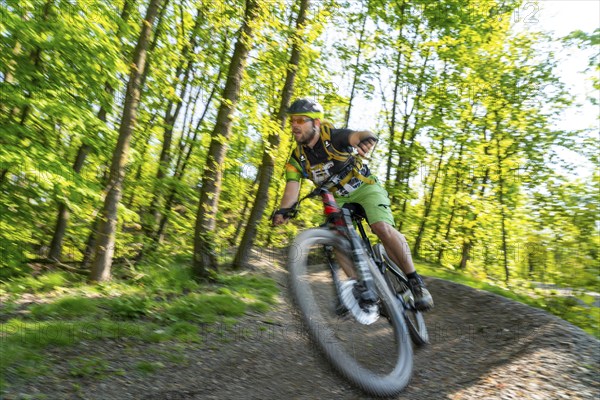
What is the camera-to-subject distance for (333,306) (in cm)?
325

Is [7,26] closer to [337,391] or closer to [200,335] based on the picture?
[200,335]

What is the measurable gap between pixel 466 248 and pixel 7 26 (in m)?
15.6

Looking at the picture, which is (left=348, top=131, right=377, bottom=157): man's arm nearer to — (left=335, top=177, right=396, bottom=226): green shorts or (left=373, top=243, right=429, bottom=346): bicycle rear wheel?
(left=335, top=177, right=396, bottom=226): green shorts

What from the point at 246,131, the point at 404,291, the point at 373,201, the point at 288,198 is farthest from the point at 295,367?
the point at 246,131

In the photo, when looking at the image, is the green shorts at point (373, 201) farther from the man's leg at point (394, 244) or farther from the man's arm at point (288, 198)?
the man's arm at point (288, 198)

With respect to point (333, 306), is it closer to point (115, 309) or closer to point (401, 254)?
point (401, 254)

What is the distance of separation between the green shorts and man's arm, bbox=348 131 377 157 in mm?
535

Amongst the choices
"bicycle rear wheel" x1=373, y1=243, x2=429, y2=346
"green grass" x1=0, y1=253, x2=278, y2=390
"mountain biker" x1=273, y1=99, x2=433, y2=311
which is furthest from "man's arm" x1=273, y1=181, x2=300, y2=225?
"green grass" x1=0, y1=253, x2=278, y2=390

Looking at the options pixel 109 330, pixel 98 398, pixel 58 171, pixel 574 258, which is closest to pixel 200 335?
pixel 109 330

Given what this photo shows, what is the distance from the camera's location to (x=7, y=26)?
21.7ft

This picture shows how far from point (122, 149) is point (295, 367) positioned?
538 cm

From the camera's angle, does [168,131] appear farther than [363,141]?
Yes

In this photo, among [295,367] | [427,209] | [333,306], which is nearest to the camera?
[333,306]

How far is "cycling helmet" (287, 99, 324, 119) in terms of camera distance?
3814 millimetres
